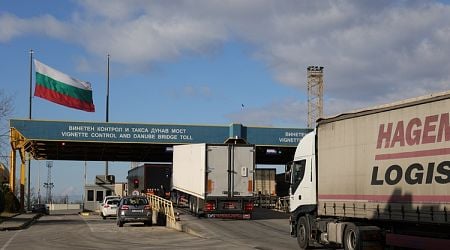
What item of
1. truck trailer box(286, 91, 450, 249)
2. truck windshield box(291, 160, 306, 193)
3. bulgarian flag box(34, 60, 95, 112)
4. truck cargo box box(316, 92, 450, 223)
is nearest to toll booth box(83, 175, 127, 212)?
bulgarian flag box(34, 60, 95, 112)

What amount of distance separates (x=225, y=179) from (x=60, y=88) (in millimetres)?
21268

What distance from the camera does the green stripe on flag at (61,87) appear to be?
148ft

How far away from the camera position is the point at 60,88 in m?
45.8

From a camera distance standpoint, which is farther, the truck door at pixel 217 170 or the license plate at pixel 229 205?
the license plate at pixel 229 205

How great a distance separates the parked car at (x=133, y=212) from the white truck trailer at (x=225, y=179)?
282 cm

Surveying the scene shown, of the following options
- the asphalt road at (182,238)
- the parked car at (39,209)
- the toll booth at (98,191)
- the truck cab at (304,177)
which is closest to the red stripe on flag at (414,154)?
the truck cab at (304,177)

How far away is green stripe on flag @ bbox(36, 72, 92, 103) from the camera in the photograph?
45.2 meters

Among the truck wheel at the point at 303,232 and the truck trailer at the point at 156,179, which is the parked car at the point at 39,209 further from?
the truck wheel at the point at 303,232

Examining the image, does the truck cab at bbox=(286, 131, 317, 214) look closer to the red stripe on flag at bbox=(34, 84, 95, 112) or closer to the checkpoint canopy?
the checkpoint canopy

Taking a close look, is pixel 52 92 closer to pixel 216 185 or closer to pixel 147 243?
pixel 216 185

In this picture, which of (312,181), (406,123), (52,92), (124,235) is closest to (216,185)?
(124,235)

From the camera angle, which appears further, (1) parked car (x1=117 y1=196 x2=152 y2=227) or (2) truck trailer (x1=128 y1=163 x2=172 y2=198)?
(2) truck trailer (x1=128 y1=163 x2=172 y2=198)

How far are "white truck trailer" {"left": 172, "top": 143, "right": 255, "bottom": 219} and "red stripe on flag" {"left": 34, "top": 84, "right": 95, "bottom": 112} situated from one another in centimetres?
1912

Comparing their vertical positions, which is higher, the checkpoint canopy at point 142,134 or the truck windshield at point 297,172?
the checkpoint canopy at point 142,134
